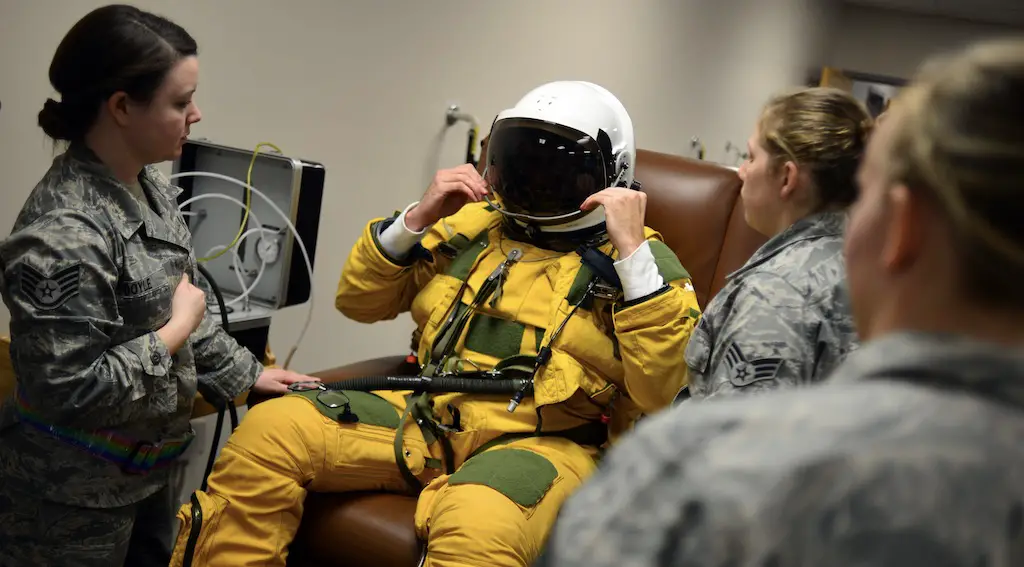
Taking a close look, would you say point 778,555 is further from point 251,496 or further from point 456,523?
point 251,496

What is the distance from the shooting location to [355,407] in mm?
1631

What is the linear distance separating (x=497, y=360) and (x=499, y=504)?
400 millimetres

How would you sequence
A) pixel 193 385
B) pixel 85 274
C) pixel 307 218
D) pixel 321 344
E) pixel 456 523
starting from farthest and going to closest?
pixel 321 344, pixel 307 218, pixel 193 385, pixel 456 523, pixel 85 274

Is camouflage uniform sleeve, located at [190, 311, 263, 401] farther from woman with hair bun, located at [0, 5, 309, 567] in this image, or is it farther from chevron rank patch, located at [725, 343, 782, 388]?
chevron rank patch, located at [725, 343, 782, 388]

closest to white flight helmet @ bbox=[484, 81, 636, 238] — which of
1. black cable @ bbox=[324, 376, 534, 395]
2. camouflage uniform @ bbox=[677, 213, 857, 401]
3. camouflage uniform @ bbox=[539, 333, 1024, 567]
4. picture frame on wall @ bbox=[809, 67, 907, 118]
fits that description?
black cable @ bbox=[324, 376, 534, 395]

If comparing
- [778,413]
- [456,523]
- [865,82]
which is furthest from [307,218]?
[865,82]

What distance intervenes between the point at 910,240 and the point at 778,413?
143 mm

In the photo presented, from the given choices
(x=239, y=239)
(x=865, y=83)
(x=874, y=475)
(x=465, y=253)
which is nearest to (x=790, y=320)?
(x=874, y=475)

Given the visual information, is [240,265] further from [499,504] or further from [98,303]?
[499,504]

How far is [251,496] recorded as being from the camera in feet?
4.70

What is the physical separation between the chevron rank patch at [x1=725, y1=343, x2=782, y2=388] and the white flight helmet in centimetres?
65

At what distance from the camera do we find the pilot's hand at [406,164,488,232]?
1762mm

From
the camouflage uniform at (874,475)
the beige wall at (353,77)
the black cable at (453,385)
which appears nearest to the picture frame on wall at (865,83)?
the beige wall at (353,77)

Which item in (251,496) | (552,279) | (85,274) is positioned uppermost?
(85,274)
